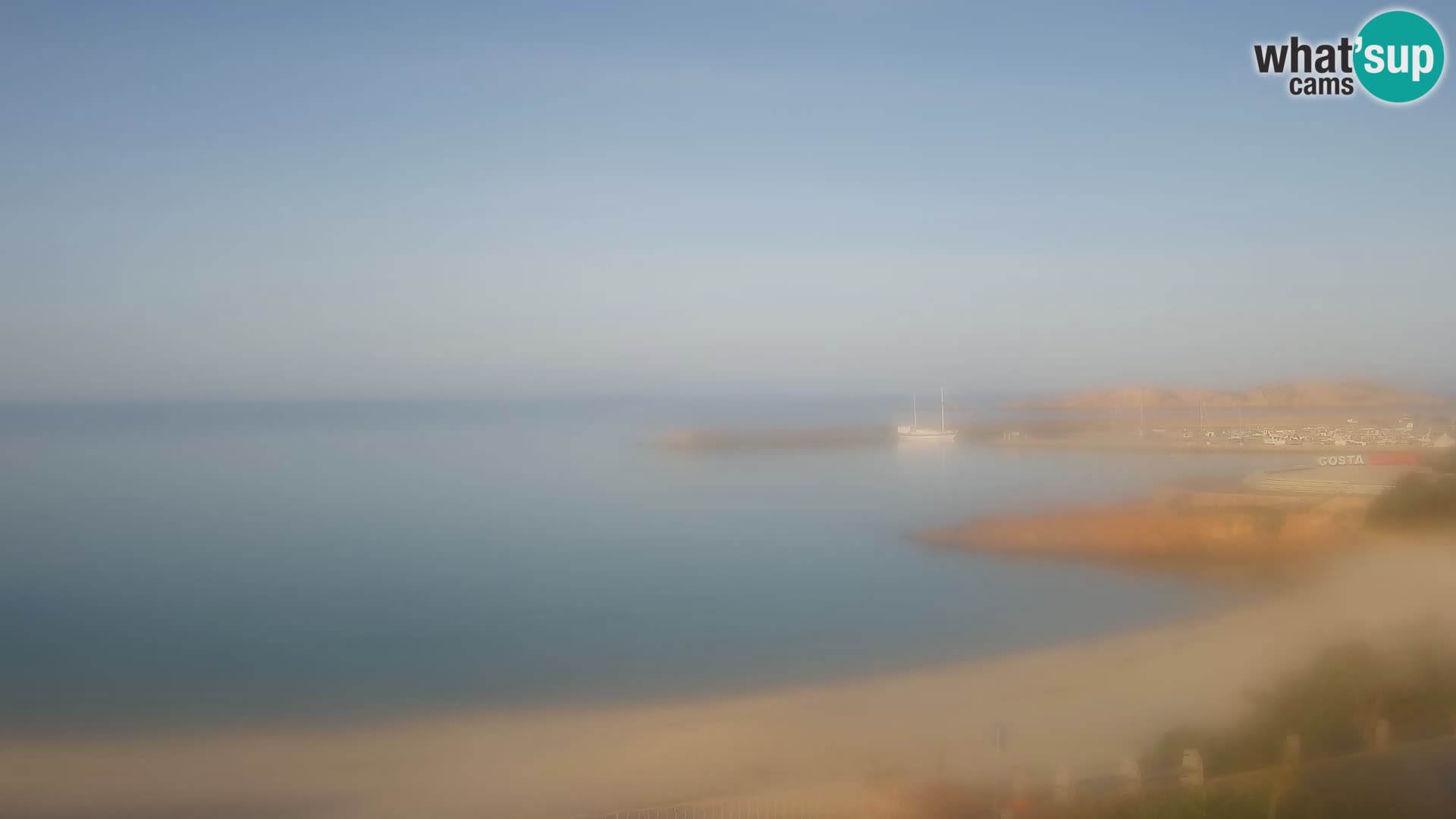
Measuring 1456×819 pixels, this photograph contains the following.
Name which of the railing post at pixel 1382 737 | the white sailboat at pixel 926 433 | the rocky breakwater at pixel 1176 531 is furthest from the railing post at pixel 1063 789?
the white sailboat at pixel 926 433

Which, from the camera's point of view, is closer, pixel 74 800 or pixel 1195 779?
pixel 1195 779

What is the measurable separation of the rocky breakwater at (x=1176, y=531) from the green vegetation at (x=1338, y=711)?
5.89 m

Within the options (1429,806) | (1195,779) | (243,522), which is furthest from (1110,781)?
(243,522)

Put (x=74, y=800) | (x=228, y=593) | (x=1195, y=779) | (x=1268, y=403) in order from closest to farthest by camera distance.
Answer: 1. (x=1195, y=779)
2. (x=74, y=800)
3. (x=228, y=593)
4. (x=1268, y=403)

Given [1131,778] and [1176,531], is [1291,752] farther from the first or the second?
[1176,531]

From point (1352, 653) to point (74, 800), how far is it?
6.40m

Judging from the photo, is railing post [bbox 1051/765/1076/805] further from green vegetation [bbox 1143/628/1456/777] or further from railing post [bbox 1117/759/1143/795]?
green vegetation [bbox 1143/628/1456/777]

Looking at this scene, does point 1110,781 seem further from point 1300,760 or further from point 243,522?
point 243,522

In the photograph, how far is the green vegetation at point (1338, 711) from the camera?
4.16 m

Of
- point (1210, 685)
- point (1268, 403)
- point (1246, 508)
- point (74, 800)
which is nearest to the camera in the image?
point (74, 800)

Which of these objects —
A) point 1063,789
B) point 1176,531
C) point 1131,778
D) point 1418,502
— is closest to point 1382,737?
point 1131,778

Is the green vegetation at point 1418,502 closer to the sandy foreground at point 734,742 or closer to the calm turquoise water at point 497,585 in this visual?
the sandy foreground at point 734,742

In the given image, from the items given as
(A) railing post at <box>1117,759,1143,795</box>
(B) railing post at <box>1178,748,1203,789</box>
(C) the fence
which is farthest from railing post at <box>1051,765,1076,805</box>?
(B) railing post at <box>1178,748,1203,789</box>

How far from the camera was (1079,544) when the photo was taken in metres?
14.8
